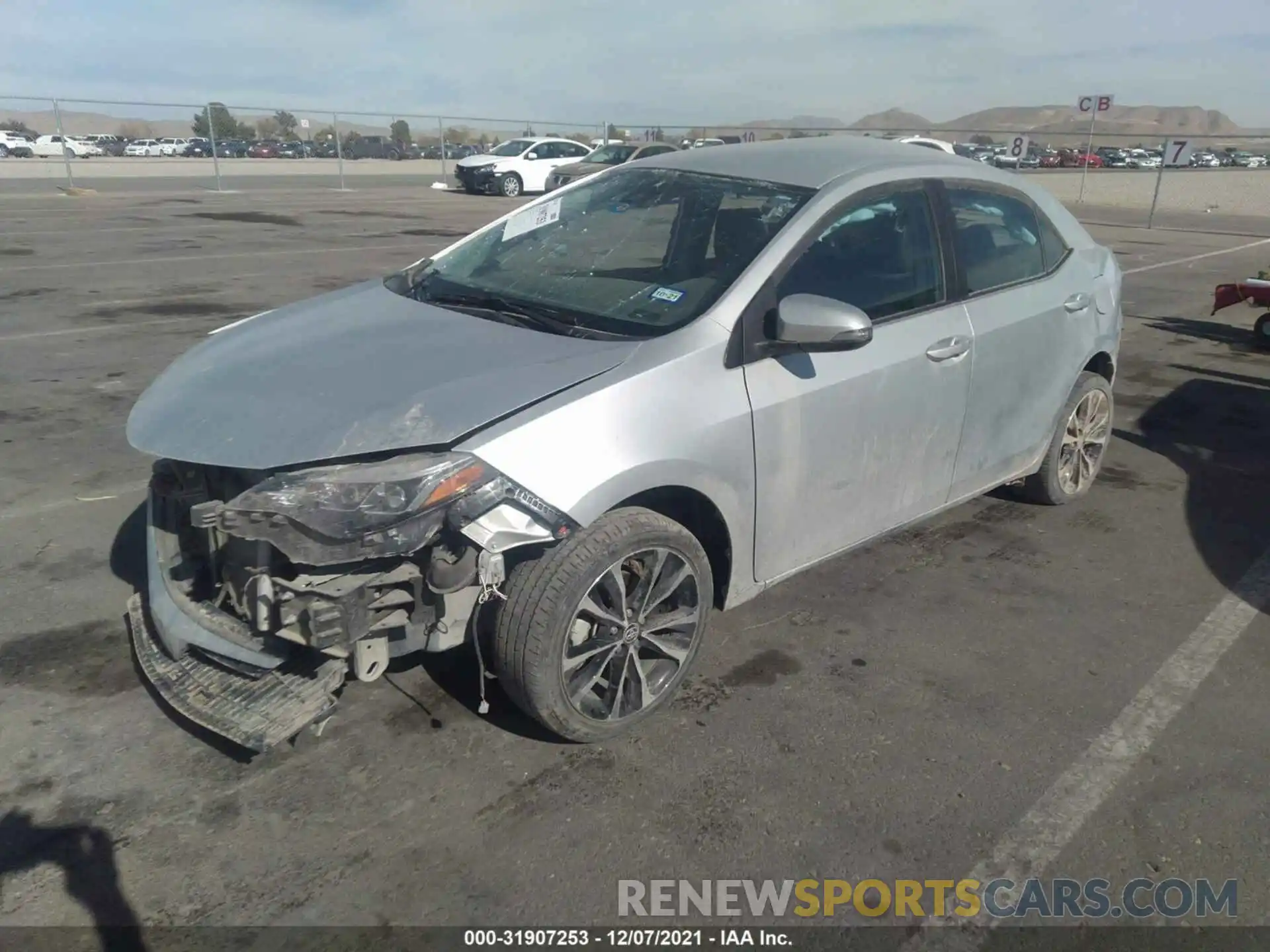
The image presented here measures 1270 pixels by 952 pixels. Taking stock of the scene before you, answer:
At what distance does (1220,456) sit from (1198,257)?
13.6 m

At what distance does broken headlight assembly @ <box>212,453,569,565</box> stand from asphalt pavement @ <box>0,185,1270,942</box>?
0.42m

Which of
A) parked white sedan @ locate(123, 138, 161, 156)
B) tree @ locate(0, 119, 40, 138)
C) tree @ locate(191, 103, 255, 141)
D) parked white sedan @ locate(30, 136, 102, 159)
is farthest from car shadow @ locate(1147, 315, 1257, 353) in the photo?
tree @ locate(0, 119, 40, 138)

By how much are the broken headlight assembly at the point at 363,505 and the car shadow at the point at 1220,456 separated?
364cm

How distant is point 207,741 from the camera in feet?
10.2

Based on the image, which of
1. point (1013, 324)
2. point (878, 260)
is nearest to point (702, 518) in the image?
point (878, 260)

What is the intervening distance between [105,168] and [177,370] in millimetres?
34996

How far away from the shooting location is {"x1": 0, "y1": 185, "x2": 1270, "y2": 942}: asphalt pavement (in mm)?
2643

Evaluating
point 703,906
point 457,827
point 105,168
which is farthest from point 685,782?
point 105,168

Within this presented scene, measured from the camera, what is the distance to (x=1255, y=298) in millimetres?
9641

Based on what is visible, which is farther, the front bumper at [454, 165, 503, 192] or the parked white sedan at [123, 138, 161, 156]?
the parked white sedan at [123, 138, 161, 156]

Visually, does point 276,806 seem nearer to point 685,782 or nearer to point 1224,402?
point 685,782

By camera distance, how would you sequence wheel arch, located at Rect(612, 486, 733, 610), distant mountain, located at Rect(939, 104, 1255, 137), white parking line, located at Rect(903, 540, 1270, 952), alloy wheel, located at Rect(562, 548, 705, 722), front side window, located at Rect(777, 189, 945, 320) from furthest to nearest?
distant mountain, located at Rect(939, 104, 1255, 137) → front side window, located at Rect(777, 189, 945, 320) → wheel arch, located at Rect(612, 486, 733, 610) → alloy wheel, located at Rect(562, 548, 705, 722) → white parking line, located at Rect(903, 540, 1270, 952)

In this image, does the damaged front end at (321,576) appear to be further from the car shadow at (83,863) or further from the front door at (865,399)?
the front door at (865,399)
